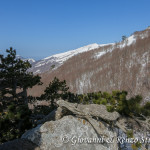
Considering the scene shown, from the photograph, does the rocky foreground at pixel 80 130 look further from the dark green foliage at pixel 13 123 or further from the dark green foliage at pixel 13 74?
the dark green foliage at pixel 13 74

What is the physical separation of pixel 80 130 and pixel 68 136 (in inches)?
24.0

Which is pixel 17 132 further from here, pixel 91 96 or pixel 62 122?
pixel 91 96

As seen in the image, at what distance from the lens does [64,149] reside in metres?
5.68

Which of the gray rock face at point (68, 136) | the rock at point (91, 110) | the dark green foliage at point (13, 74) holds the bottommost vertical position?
the gray rock face at point (68, 136)

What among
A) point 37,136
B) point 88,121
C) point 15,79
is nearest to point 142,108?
point 88,121

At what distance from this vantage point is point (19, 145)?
16.8ft

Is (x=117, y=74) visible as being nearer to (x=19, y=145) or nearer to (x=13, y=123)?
(x=13, y=123)

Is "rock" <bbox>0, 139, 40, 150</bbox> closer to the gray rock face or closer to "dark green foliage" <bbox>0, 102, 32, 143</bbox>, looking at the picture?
the gray rock face

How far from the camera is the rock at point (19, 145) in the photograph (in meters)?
4.87

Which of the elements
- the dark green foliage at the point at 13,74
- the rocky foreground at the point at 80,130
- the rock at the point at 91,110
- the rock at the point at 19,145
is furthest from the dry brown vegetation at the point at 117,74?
the rock at the point at 19,145

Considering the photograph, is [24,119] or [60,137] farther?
[24,119]

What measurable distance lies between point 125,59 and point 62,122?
402ft

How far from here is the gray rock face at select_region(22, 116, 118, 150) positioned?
5691 mm

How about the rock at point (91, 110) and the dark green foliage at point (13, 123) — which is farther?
the dark green foliage at point (13, 123)
